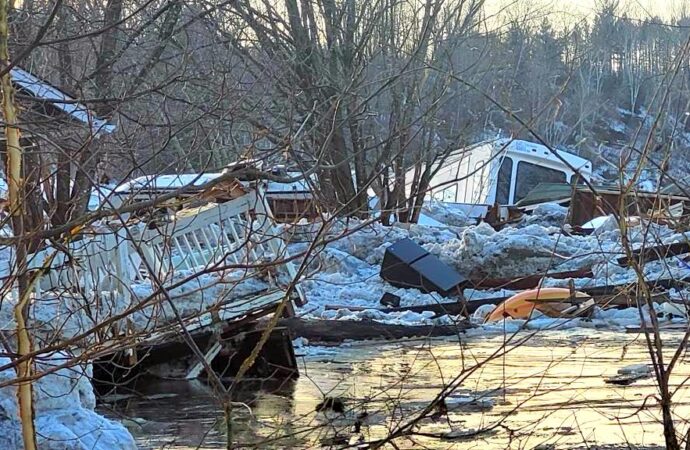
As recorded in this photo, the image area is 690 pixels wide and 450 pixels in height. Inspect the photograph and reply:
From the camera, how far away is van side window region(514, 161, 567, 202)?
31.4 m

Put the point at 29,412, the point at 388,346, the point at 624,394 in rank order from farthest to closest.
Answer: the point at 388,346
the point at 624,394
the point at 29,412

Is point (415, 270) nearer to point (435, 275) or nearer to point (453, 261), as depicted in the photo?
point (435, 275)

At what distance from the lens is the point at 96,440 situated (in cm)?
592

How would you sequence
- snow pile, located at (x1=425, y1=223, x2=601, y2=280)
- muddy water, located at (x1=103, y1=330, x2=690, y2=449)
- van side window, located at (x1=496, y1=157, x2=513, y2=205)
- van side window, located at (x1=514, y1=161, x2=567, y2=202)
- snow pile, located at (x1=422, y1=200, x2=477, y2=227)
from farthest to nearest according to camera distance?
1. van side window, located at (x1=496, y1=157, x2=513, y2=205)
2. van side window, located at (x1=514, y1=161, x2=567, y2=202)
3. snow pile, located at (x1=422, y1=200, x2=477, y2=227)
4. snow pile, located at (x1=425, y1=223, x2=601, y2=280)
5. muddy water, located at (x1=103, y1=330, x2=690, y2=449)

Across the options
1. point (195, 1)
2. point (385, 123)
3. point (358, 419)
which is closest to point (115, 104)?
point (358, 419)

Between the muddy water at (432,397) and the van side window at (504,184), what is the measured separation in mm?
18950

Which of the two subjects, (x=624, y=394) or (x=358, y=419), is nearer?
(x=358, y=419)

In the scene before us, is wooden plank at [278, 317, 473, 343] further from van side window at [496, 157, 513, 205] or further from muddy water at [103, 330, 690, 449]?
van side window at [496, 157, 513, 205]

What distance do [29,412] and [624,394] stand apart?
5.69 metres

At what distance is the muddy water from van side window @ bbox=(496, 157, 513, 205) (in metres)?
19.0

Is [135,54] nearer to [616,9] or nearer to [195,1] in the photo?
[195,1]

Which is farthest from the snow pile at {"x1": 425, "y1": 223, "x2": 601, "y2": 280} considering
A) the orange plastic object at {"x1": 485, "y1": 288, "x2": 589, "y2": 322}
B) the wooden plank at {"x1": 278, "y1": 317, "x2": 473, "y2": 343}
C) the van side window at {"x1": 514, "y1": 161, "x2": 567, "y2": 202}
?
the van side window at {"x1": 514, "y1": 161, "x2": 567, "y2": 202}

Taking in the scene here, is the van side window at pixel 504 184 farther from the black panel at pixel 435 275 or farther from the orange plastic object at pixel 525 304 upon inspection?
the orange plastic object at pixel 525 304

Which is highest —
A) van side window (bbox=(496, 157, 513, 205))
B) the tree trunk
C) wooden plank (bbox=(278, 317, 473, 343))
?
the tree trunk
